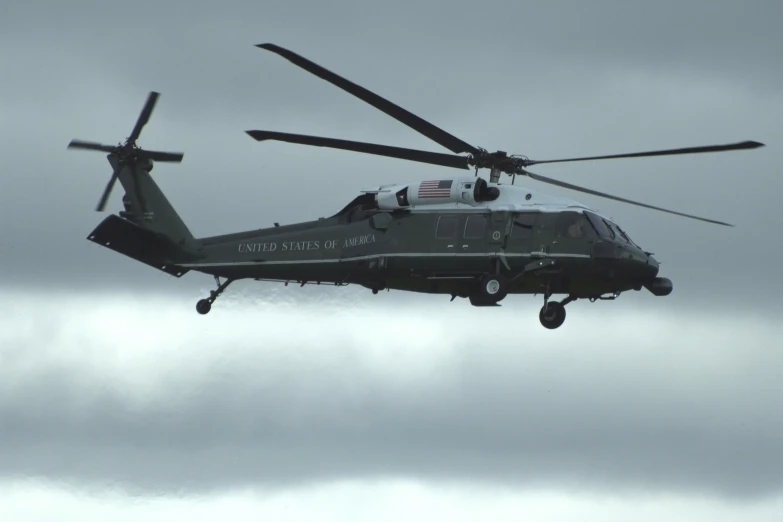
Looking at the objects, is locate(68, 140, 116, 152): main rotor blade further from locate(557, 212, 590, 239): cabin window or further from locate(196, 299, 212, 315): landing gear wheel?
locate(557, 212, 590, 239): cabin window

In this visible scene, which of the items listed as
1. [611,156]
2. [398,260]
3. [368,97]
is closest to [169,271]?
[398,260]

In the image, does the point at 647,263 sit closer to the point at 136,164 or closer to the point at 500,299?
the point at 500,299

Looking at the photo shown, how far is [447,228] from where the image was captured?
32.8 metres

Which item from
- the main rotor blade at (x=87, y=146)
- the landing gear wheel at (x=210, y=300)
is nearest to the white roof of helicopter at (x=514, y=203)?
the landing gear wheel at (x=210, y=300)

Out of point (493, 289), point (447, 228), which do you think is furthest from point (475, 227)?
point (493, 289)

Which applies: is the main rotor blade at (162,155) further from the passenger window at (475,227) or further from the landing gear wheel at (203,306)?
the passenger window at (475,227)

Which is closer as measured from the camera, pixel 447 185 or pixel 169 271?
pixel 447 185

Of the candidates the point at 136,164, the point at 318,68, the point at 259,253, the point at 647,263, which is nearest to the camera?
the point at 318,68

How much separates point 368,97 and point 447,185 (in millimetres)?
4343

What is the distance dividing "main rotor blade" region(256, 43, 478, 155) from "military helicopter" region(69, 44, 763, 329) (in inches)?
1.1

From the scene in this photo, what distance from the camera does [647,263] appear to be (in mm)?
31562

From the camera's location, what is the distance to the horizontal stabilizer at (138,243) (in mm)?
34781

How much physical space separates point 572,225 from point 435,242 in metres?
3.37

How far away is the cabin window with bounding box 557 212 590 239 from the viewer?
104ft
